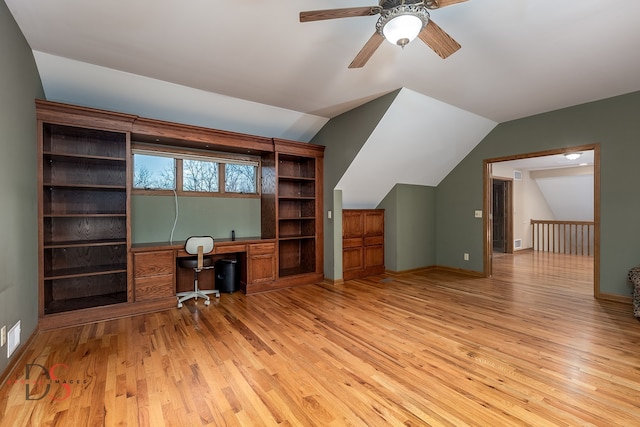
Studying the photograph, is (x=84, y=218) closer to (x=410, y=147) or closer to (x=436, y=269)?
(x=410, y=147)

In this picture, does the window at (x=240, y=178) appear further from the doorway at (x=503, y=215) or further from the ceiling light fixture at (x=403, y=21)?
the doorway at (x=503, y=215)

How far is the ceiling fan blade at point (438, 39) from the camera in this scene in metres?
1.83

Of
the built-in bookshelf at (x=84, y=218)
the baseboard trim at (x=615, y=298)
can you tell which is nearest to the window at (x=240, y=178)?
the built-in bookshelf at (x=84, y=218)

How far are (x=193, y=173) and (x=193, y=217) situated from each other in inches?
25.1

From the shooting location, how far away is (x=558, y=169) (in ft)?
25.2

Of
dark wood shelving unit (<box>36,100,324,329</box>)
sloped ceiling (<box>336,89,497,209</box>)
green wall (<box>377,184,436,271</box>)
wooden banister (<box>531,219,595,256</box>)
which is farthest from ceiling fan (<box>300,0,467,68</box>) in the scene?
wooden banister (<box>531,219,595,256</box>)

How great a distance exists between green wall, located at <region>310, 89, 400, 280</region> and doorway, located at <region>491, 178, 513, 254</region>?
512 cm

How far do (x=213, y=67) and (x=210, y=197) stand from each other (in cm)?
A: 196

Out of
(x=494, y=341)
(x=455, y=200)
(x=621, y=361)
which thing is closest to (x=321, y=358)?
(x=494, y=341)

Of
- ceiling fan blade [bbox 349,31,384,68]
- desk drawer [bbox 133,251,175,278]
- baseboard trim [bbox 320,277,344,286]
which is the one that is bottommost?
baseboard trim [bbox 320,277,344,286]

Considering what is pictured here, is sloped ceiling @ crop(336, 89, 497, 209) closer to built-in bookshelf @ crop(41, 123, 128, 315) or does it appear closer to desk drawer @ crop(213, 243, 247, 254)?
desk drawer @ crop(213, 243, 247, 254)

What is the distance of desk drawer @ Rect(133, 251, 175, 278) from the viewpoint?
3.33 m

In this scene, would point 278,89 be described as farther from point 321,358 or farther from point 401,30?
point 321,358

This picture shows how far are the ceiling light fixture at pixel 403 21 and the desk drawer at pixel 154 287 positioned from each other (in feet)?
11.2
